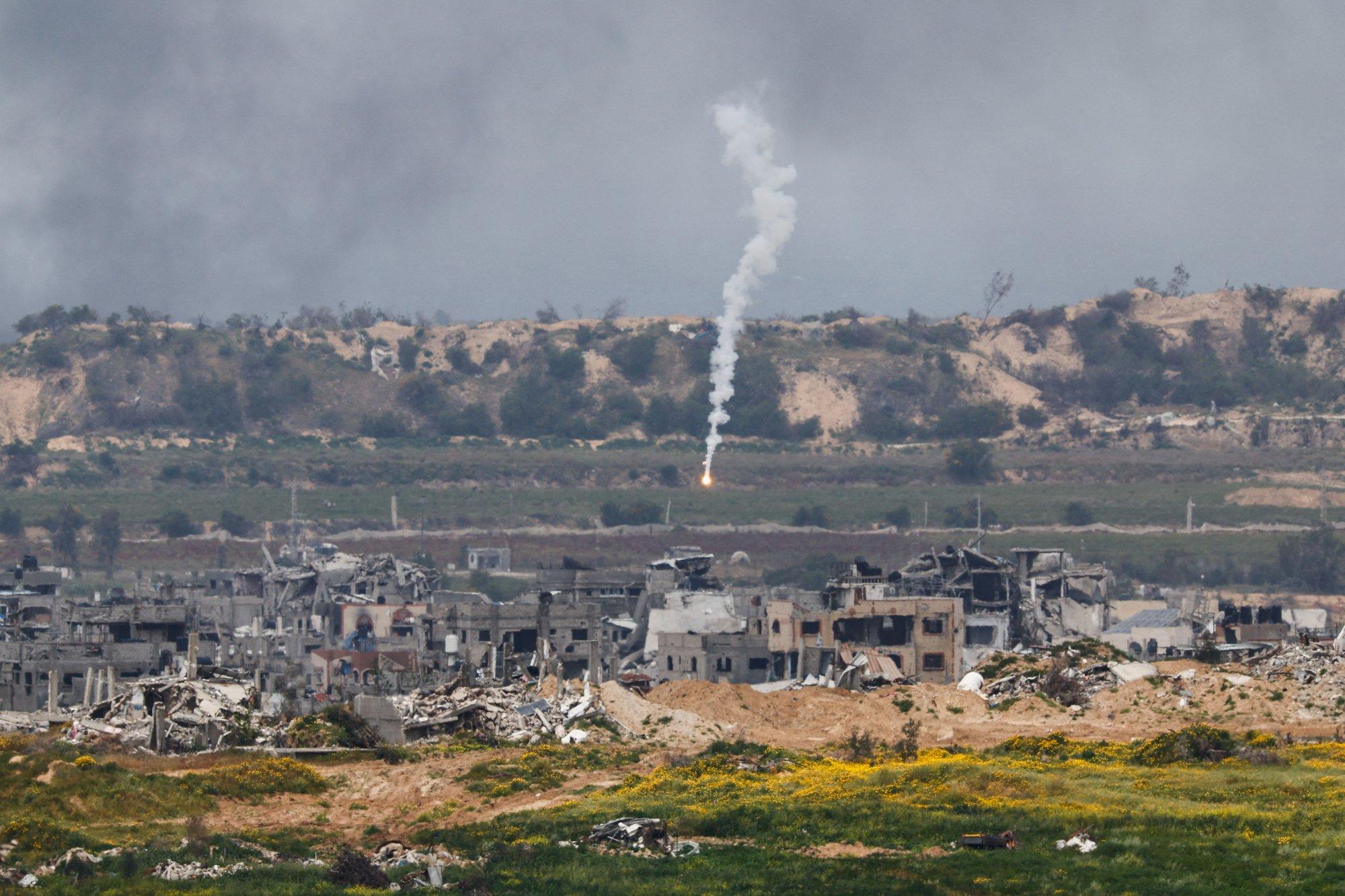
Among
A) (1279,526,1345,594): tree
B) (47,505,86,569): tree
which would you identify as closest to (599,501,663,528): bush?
(47,505,86,569): tree

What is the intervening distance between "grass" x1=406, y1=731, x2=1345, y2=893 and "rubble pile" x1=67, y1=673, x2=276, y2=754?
37.9 feet

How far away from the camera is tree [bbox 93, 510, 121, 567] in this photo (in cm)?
16800

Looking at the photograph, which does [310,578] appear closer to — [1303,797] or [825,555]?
[825,555]

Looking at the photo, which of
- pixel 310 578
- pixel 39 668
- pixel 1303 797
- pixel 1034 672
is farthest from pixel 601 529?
pixel 1303 797

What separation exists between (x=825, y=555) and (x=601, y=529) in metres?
24.4

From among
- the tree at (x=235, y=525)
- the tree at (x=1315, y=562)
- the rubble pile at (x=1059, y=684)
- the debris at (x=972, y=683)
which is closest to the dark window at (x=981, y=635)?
the debris at (x=972, y=683)

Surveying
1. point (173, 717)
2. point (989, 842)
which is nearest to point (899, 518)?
point (173, 717)

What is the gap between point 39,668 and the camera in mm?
88500

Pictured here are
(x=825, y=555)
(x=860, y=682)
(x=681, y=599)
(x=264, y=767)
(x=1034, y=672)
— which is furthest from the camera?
(x=825, y=555)

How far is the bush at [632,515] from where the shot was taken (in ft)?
619

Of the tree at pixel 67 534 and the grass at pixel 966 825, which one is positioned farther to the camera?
the tree at pixel 67 534

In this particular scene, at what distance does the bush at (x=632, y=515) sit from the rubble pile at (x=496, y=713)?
11893cm

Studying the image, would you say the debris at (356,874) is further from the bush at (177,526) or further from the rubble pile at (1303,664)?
the bush at (177,526)

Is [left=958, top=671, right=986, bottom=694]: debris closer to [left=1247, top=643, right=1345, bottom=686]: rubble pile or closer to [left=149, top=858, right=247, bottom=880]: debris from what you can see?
[left=1247, top=643, right=1345, bottom=686]: rubble pile
